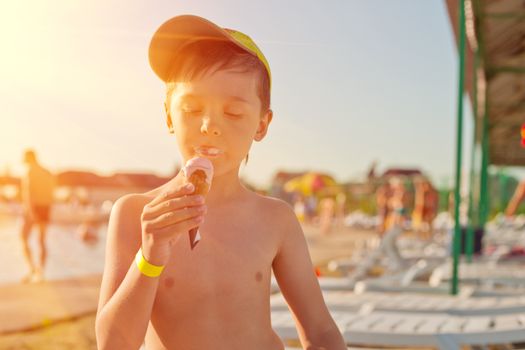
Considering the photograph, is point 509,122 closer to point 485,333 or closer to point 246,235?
point 485,333

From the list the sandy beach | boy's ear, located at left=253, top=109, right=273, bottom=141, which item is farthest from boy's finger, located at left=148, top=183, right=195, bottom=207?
the sandy beach

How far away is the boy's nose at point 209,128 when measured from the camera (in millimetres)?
1211

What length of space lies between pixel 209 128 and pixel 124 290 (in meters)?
0.33

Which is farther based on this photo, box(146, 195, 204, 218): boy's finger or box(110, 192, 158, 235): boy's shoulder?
box(110, 192, 158, 235): boy's shoulder

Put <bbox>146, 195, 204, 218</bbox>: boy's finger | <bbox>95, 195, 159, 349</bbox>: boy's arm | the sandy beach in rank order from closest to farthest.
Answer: <bbox>146, 195, 204, 218</bbox>: boy's finger < <bbox>95, 195, 159, 349</bbox>: boy's arm < the sandy beach

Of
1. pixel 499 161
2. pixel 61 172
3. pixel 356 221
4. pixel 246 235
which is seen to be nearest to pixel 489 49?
pixel 246 235

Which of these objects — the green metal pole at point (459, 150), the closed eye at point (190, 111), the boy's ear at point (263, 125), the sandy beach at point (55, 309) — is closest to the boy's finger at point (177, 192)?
the closed eye at point (190, 111)

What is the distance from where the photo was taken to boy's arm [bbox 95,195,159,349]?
1164mm

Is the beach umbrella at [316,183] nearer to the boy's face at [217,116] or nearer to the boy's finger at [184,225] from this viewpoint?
the boy's face at [217,116]

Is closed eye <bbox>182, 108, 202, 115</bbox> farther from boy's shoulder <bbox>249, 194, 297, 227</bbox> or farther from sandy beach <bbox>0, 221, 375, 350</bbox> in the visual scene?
sandy beach <bbox>0, 221, 375, 350</bbox>

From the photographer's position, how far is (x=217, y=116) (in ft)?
4.07

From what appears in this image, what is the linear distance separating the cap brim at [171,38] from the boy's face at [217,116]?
0.25 feet

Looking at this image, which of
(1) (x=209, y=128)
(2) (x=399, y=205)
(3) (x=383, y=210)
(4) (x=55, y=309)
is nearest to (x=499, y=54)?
(2) (x=399, y=205)

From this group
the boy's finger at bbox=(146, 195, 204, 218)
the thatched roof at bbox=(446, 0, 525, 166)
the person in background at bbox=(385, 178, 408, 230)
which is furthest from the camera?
the person in background at bbox=(385, 178, 408, 230)
